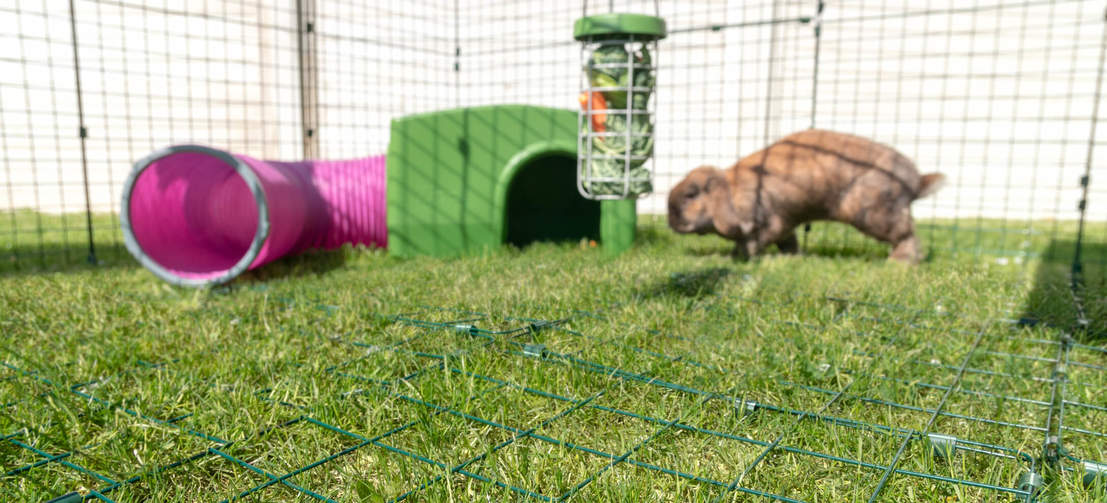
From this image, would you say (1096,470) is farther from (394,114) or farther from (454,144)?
(394,114)

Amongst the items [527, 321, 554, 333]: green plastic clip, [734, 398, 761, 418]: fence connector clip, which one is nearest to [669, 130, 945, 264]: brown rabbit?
[527, 321, 554, 333]: green plastic clip

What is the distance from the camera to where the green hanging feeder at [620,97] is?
237 cm

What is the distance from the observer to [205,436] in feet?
5.16

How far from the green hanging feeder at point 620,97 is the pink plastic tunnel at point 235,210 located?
5.67 feet

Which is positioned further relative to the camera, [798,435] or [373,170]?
[373,170]

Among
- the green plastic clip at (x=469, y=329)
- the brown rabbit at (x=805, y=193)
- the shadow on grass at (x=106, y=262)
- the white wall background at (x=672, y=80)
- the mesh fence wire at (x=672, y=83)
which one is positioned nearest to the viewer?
the green plastic clip at (x=469, y=329)

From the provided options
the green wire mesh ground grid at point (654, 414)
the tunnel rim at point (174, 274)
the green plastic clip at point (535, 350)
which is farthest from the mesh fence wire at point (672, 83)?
the green plastic clip at point (535, 350)

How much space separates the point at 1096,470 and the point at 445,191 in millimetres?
3647

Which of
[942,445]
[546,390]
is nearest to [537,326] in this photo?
[546,390]

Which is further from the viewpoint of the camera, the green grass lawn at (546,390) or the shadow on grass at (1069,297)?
the shadow on grass at (1069,297)

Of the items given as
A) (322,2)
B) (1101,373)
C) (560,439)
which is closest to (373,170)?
(322,2)

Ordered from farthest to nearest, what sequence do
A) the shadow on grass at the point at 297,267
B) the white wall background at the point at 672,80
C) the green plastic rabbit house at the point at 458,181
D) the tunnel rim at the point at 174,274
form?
1. the white wall background at the point at 672,80
2. the green plastic rabbit house at the point at 458,181
3. the shadow on grass at the point at 297,267
4. the tunnel rim at the point at 174,274

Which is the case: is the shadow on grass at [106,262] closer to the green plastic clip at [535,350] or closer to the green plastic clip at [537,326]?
the green plastic clip at [537,326]

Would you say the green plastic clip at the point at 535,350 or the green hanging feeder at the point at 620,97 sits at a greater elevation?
the green hanging feeder at the point at 620,97
